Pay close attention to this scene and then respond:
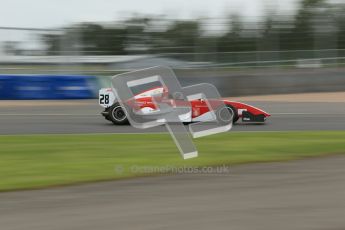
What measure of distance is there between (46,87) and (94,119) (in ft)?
25.1

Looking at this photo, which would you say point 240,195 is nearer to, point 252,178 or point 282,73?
point 252,178

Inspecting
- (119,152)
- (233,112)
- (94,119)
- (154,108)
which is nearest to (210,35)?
(94,119)

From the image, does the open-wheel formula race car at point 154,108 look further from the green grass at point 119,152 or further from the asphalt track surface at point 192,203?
the asphalt track surface at point 192,203

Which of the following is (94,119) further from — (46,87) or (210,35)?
(210,35)

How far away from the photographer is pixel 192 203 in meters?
5.44

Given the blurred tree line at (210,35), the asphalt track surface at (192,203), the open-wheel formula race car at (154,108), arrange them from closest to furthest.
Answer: the asphalt track surface at (192,203)
the open-wheel formula race car at (154,108)
the blurred tree line at (210,35)

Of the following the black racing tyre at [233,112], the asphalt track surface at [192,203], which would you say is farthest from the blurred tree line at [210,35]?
the asphalt track surface at [192,203]

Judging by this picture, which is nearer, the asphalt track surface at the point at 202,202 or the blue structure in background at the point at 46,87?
the asphalt track surface at the point at 202,202

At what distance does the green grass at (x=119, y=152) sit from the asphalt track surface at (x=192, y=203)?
2.45 ft

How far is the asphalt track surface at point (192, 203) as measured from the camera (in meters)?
4.75

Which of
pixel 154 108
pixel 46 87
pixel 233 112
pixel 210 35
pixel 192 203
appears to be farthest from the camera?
pixel 210 35

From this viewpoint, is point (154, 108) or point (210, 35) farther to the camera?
point (210, 35)

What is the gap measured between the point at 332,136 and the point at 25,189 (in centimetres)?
661

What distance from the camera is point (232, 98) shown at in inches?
910
